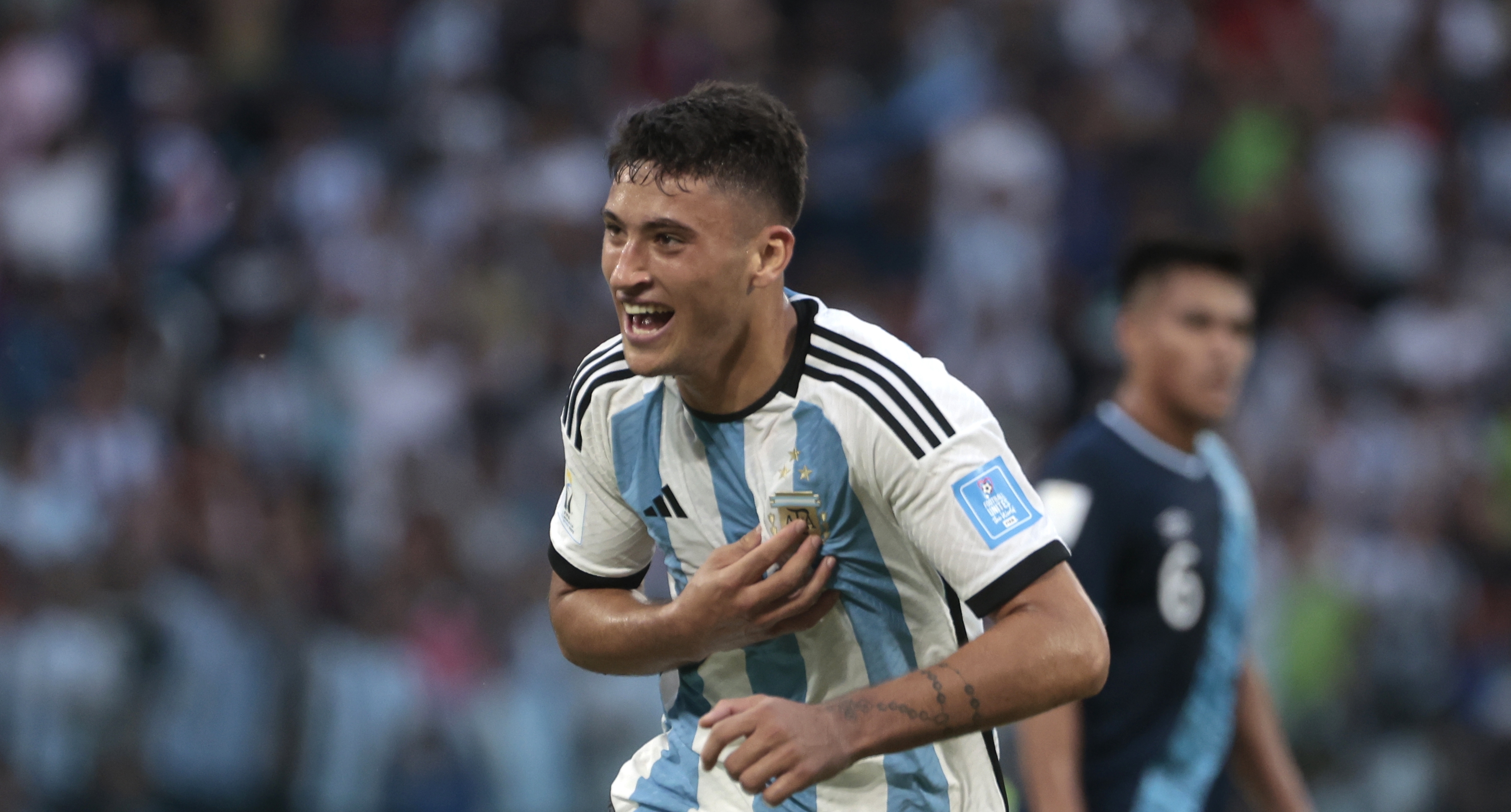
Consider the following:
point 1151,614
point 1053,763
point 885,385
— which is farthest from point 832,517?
point 1151,614

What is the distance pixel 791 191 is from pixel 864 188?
6.69m

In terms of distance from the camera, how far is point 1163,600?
4.43 m

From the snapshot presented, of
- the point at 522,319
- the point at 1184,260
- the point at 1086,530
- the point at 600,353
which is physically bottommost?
the point at 1086,530

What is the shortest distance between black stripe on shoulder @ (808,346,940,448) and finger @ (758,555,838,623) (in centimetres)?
30

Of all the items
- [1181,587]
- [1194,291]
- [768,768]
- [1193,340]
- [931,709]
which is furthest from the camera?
[1194,291]

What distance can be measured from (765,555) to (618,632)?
17.5 inches

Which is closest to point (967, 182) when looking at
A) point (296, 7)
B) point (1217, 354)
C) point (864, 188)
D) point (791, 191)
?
point (864, 188)

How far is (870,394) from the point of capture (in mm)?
2967

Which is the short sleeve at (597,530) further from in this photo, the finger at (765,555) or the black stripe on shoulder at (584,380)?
the finger at (765,555)

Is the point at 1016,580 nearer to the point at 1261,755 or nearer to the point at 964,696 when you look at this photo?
the point at 964,696

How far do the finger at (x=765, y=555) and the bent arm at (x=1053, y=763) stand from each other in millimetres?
1475

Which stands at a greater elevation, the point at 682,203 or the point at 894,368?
the point at 682,203

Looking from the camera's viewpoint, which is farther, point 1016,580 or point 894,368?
point 894,368

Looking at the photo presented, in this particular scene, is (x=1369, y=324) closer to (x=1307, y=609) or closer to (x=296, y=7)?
(x=1307, y=609)
